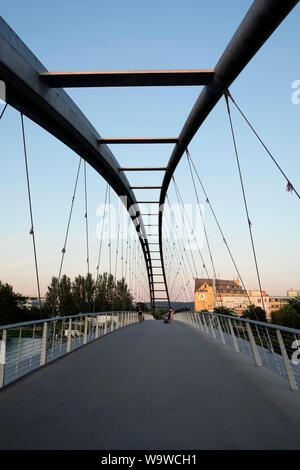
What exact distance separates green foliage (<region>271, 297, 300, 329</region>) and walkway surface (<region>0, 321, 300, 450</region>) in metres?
45.6

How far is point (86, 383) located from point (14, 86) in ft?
19.6

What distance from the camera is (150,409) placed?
11.9 feet

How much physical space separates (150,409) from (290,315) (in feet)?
165

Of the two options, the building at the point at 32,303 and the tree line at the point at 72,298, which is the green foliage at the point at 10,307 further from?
the building at the point at 32,303

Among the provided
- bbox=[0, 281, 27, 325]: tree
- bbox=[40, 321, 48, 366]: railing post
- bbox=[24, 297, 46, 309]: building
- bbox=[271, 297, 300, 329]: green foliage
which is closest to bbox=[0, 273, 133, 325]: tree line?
bbox=[0, 281, 27, 325]: tree

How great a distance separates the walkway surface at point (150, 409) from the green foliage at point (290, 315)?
45.6 metres

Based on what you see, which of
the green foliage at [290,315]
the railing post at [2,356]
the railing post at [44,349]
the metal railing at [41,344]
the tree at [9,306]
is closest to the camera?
the railing post at [2,356]

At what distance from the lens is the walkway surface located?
2807 mm

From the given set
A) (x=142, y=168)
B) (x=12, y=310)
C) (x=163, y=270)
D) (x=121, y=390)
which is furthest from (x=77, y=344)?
(x=12, y=310)

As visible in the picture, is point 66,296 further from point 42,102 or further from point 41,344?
point 41,344

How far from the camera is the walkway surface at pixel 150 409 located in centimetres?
281

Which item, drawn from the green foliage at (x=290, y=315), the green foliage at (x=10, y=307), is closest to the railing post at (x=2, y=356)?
the green foliage at (x=290, y=315)

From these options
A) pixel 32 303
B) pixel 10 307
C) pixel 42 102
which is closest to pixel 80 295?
pixel 10 307

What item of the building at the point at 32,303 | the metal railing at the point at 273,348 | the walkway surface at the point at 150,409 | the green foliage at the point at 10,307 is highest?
the building at the point at 32,303
